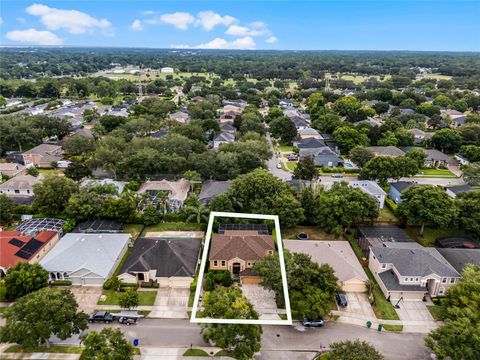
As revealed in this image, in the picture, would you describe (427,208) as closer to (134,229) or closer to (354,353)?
(354,353)

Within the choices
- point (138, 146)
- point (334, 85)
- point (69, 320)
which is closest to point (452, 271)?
point (69, 320)

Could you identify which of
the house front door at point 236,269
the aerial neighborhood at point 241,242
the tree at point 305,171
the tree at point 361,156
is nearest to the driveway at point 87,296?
the aerial neighborhood at point 241,242

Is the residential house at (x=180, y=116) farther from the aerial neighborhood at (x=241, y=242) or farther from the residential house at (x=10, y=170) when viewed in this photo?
the residential house at (x=10, y=170)

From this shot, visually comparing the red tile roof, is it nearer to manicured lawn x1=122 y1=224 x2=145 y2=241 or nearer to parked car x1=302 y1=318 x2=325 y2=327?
manicured lawn x1=122 y1=224 x2=145 y2=241

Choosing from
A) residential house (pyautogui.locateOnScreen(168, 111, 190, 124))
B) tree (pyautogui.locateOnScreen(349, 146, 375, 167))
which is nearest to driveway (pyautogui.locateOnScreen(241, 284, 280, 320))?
tree (pyautogui.locateOnScreen(349, 146, 375, 167))

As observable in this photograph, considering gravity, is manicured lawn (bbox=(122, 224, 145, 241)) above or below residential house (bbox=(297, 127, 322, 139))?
below

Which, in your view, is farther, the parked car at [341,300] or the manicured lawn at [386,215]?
the manicured lawn at [386,215]

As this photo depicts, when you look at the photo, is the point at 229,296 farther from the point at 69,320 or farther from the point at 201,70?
the point at 201,70
